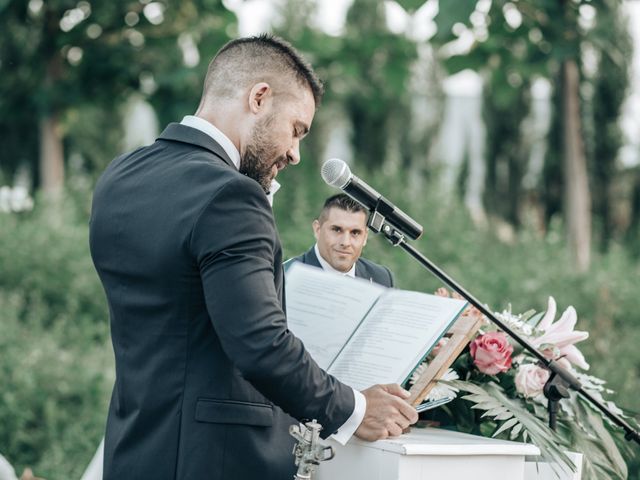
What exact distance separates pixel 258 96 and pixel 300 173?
7761 millimetres

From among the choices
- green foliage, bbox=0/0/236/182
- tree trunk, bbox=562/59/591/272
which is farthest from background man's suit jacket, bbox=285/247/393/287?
tree trunk, bbox=562/59/591/272

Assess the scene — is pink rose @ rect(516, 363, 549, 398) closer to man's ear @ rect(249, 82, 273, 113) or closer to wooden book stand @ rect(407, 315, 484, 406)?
wooden book stand @ rect(407, 315, 484, 406)

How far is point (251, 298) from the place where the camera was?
197 centimetres

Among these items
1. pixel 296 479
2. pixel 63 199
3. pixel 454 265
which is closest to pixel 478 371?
pixel 296 479

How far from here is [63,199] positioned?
8.88m

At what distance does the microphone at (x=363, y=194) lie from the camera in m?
2.29

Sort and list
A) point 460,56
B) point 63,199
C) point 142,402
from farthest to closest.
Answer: point 63,199 < point 460,56 < point 142,402

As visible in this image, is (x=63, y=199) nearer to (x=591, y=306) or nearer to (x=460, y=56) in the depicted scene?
(x=460, y=56)

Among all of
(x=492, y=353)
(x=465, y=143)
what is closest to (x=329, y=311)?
(x=492, y=353)

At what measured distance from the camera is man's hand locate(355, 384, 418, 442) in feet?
7.13

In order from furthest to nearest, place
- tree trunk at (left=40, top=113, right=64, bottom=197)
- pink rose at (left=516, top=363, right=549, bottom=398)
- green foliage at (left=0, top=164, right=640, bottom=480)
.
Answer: tree trunk at (left=40, top=113, right=64, bottom=197) < green foliage at (left=0, top=164, right=640, bottom=480) < pink rose at (left=516, top=363, right=549, bottom=398)

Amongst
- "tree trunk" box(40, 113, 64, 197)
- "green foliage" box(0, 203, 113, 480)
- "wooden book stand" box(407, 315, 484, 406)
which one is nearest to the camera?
"wooden book stand" box(407, 315, 484, 406)

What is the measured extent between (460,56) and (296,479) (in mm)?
4761

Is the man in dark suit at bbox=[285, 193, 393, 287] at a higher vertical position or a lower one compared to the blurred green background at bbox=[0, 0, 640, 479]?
lower
